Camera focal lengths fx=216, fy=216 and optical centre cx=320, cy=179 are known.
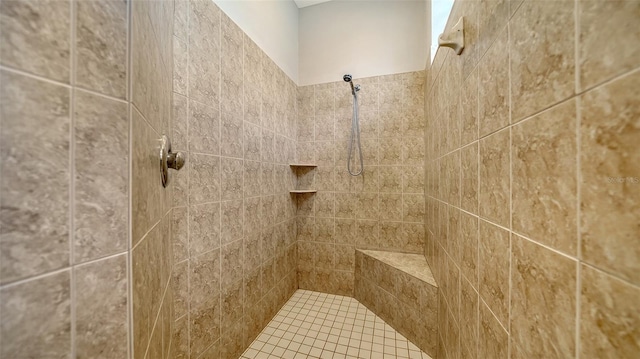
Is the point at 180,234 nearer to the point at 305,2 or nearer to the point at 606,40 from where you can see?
the point at 606,40

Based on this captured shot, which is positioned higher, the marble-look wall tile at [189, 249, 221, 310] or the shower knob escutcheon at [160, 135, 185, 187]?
the shower knob escutcheon at [160, 135, 185, 187]

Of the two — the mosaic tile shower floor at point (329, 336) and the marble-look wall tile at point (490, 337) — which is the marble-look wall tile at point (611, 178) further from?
the mosaic tile shower floor at point (329, 336)

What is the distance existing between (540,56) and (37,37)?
810 mm

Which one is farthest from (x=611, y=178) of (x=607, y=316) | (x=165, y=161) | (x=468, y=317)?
(x=165, y=161)

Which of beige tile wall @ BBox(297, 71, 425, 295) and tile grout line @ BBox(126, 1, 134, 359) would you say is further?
beige tile wall @ BBox(297, 71, 425, 295)

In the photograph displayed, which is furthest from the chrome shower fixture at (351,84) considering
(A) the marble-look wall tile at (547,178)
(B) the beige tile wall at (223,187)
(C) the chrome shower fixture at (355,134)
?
(A) the marble-look wall tile at (547,178)

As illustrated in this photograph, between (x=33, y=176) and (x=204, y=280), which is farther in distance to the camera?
(x=204, y=280)

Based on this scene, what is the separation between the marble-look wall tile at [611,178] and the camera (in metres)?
0.27

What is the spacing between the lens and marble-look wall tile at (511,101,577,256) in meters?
0.36

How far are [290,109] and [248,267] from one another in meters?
1.38

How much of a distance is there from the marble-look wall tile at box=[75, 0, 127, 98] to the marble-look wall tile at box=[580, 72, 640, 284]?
0.73 meters

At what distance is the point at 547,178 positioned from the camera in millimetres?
410

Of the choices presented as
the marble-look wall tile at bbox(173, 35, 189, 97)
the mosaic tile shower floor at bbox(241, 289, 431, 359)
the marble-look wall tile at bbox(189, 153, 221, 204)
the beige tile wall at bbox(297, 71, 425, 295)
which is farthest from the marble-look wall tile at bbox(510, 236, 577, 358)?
the beige tile wall at bbox(297, 71, 425, 295)

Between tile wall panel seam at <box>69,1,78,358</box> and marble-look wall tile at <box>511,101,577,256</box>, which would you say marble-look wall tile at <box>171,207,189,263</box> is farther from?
marble-look wall tile at <box>511,101,577,256</box>
